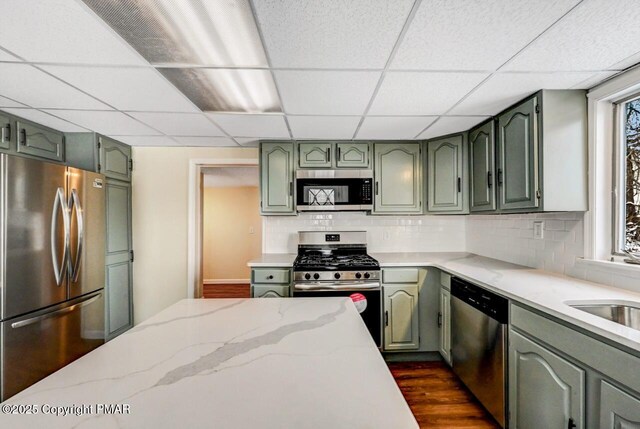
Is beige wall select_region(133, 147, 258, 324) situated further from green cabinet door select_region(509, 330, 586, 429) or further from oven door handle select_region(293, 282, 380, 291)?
green cabinet door select_region(509, 330, 586, 429)

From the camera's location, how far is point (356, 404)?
0.65 meters

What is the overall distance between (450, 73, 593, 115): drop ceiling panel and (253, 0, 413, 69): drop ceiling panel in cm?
73

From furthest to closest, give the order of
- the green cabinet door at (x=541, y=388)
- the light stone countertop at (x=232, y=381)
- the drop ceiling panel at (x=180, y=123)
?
the drop ceiling panel at (x=180, y=123) < the green cabinet door at (x=541, y=388) < the light stone countertop at (x=232, y=381)

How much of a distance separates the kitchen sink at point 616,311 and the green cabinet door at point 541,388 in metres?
0.30

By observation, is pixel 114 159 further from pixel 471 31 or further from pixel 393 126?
pixel 471 31

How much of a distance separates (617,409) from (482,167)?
1832mm

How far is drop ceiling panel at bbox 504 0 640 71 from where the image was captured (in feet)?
3.71

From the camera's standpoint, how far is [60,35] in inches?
50.0

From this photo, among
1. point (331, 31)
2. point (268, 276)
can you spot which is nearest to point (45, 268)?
point (268, 276)

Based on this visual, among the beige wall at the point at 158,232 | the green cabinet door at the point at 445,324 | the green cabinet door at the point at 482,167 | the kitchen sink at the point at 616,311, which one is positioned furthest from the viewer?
the beige wall at the point at 158,232

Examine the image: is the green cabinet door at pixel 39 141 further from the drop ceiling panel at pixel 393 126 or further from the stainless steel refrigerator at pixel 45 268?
the drop ceiling panel at pixel 393 126

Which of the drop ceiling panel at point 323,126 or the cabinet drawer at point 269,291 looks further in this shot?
the cabinet drawer at point 269,291

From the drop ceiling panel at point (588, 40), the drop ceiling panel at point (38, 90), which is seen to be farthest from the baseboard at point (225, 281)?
the drop ceiling panel at point (588, 40)

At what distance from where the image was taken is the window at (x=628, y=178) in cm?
168
